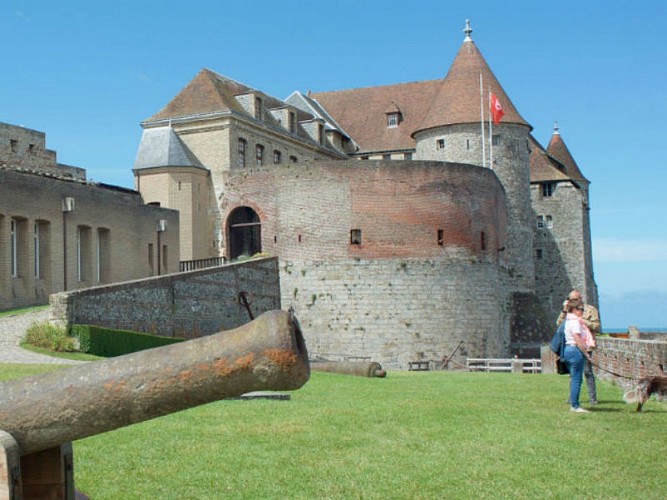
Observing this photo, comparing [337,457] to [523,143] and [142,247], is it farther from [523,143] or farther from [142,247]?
[523,143]

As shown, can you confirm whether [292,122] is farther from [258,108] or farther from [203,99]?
[203,99]

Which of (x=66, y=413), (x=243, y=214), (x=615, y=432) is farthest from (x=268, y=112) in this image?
(x=66, y=413)

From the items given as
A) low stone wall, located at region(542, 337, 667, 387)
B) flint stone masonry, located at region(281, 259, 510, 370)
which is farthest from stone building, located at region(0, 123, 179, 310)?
low stone wall, located at region(542, 337, 667, 387)

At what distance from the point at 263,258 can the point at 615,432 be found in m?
29.6

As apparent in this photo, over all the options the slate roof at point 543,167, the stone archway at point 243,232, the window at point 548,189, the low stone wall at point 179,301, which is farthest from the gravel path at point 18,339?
the slate roof at point 543,167

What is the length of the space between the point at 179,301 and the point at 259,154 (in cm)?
1849

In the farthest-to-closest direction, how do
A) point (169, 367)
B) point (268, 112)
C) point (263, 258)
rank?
1. point (268, 112)
2. point (263, 258)
3. point (169, 367)

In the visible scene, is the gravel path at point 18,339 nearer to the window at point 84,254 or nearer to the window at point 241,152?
the window at point 84,254

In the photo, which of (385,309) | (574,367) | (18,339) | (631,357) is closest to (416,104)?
(385,309)

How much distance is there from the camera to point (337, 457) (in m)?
8.44

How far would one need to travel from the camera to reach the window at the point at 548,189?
59406mm

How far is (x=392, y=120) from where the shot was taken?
198 feet

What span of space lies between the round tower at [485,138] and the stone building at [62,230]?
58.4ft

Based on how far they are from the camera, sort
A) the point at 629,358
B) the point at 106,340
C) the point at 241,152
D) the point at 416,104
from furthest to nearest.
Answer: the point at 416,104 → the point at 241,152 → the point at 106,340 → the point at 629,358
